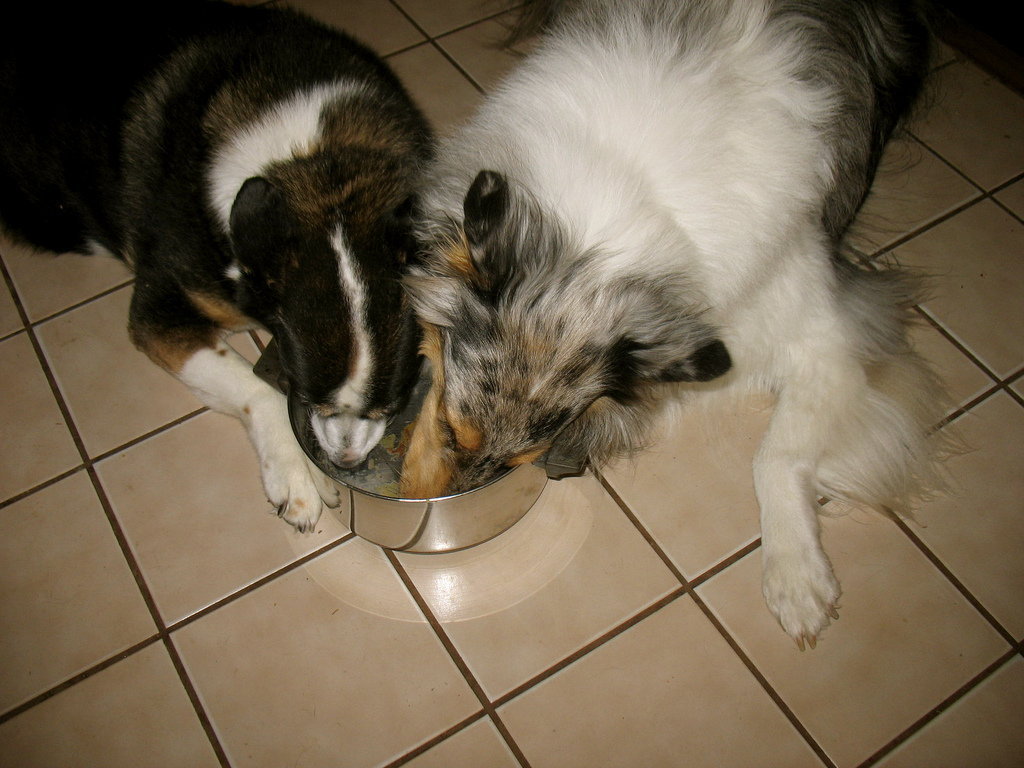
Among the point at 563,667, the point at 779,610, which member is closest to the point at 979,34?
the point at 779,610

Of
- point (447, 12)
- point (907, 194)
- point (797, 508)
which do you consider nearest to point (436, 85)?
point (447, 12)

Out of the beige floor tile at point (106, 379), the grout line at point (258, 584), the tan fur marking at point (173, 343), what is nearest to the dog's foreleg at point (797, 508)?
the grout line at point (258, 584)

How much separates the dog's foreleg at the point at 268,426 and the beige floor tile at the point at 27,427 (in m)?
0.43

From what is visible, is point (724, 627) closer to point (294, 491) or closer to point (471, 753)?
point (471, 753)

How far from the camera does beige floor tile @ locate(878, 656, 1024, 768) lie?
168 centimetres

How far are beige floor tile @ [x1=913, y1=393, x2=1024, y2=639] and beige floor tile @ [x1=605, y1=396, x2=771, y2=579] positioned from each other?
1.63 feet

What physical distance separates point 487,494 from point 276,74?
45.8 inches

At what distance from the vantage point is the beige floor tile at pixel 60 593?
1.76m

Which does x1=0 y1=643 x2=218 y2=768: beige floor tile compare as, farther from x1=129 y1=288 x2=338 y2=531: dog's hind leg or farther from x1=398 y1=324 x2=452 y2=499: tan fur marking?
x1=398 y1=324 x2=452 y2=499: tan fur marking

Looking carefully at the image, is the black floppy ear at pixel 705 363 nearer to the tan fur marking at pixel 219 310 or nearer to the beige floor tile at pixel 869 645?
the beige floor tile at pixel 869 645

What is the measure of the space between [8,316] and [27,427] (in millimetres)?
421

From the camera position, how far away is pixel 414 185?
5.29 ft

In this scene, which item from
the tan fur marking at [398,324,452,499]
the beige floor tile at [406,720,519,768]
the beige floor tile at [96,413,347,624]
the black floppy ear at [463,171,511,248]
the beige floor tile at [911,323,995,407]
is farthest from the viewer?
the beige floor tile at [911,323,995,407]

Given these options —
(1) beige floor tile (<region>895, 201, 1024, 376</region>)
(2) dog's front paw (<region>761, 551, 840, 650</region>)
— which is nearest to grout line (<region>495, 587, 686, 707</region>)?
(2) dog's front paw (<region>761, 551, 840, 650</region>)
